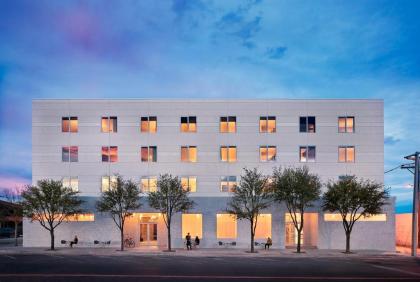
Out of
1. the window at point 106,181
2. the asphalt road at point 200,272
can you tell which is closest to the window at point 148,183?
the window at point 106,181

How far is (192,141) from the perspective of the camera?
48469mm

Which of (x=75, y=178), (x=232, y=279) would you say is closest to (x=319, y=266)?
(x=232, y=279)

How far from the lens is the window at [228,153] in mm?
48344

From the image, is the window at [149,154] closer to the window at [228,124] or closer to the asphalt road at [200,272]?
the window at [228,124]

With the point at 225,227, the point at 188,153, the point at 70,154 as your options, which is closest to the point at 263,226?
the point at 225,227

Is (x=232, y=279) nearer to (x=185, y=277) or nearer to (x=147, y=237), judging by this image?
(x=185, y=277)

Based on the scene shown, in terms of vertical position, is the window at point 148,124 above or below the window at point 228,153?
above

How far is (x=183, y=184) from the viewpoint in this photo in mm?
47375

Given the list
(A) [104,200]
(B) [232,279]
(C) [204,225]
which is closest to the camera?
(B) [232,279]

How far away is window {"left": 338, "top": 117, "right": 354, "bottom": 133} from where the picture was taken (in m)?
48.3

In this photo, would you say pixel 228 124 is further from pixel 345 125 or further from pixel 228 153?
pixel 345 125

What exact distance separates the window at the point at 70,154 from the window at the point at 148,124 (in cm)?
Answer: 800

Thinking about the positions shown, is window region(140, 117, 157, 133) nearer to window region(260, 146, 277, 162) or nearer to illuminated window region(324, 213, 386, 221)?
window region(260, 146, 277, 162)

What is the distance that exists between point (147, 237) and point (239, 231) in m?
10.8
